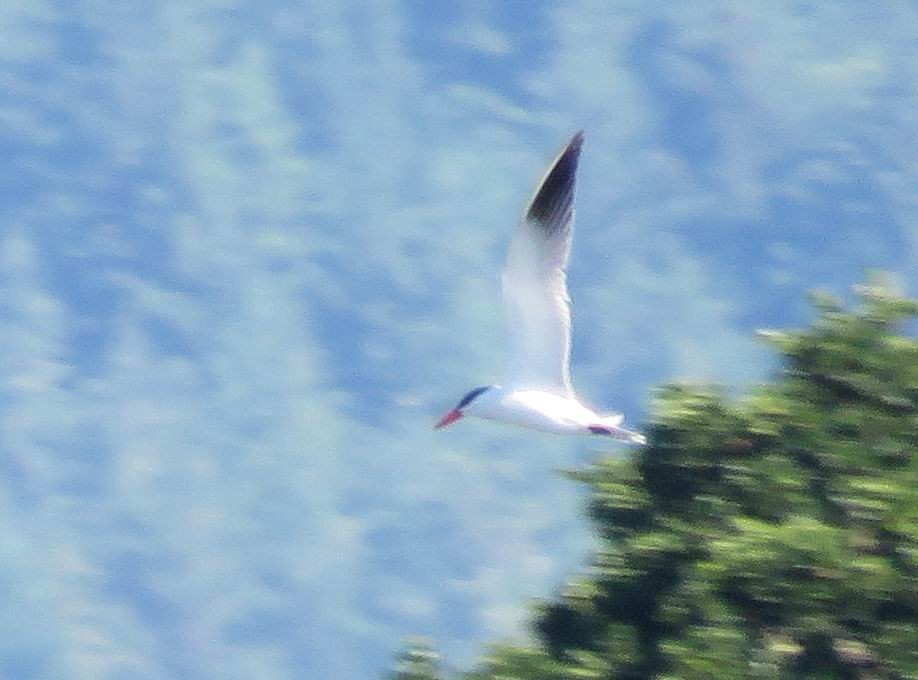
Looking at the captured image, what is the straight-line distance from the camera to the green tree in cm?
1123

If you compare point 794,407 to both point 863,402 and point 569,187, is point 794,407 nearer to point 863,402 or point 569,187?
point 863,402

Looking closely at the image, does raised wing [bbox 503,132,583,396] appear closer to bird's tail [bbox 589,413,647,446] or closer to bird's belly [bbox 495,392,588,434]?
bird's belly [bbox 495,392,588,434]

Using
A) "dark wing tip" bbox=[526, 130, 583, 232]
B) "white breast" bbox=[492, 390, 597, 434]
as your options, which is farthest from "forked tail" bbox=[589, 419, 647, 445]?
"dark wing tip" bbox=[526, 130, 583, 232]

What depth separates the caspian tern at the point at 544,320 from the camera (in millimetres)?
14562

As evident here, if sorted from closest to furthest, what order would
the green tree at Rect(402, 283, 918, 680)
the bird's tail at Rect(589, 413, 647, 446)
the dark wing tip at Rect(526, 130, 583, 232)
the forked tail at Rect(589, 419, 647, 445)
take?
the green tree at Rect(402, 283, 918, 680), the forked tail at Rect(589, 419, 647, 445), the bird's tail at Rect(589, 413, 647, 446), the dark wing tip at Rect(526, 130, 583, 232)

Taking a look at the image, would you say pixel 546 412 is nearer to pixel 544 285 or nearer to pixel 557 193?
pixel 544 285

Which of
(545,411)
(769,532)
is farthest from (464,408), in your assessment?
(769,532)

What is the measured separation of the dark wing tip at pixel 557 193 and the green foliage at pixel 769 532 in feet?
7.95

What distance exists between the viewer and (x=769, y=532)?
11297mm

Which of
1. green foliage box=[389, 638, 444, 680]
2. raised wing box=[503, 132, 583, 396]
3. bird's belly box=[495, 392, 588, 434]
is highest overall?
raised wing box=[503, 132, 583, 396]

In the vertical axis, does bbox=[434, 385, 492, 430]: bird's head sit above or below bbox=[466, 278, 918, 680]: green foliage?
above

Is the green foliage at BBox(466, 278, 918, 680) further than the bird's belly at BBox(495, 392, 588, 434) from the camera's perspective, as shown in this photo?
No

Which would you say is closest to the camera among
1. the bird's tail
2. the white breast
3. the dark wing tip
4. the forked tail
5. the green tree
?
the green tree

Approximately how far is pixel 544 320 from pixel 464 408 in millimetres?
1382
